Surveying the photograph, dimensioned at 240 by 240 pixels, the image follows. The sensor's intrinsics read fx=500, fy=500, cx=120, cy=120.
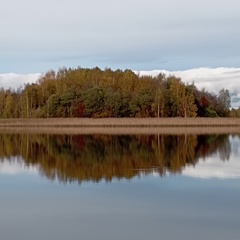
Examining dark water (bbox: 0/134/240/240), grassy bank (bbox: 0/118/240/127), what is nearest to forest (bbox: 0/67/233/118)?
grassy bank (bbox: 0/118/240/127)

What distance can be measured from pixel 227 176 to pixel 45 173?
18.8 feet

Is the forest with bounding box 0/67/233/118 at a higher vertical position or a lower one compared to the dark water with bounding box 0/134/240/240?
higher

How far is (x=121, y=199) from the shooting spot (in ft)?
36.1

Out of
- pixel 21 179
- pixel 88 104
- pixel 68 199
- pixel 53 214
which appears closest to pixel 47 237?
pixel 53 214

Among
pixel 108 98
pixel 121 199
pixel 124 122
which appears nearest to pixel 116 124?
pixel 124 122

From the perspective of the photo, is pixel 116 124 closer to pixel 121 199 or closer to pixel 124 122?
pixel 124 122

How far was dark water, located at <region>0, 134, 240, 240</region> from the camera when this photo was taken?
8.25m

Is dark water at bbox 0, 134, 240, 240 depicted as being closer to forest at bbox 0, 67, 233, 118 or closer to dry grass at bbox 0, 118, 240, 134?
dry grass at bbox 0, 118, 240, 134

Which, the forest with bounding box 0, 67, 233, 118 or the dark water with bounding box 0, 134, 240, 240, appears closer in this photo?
the dark water with bounding box 0, 134, 240, 240

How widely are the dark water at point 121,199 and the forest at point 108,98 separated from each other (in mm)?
46990

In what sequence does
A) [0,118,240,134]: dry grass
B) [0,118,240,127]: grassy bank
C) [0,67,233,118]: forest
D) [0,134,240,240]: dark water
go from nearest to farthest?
[0,134,240,240]: dark water → [0,118,240,134]: dry grass → [0,118,240,127]: grassy bank → [0,67,233,118]: forest

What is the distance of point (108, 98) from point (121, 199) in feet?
184

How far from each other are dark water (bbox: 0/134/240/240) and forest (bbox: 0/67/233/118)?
46990mm

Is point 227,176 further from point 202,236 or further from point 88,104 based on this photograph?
point 88,104
